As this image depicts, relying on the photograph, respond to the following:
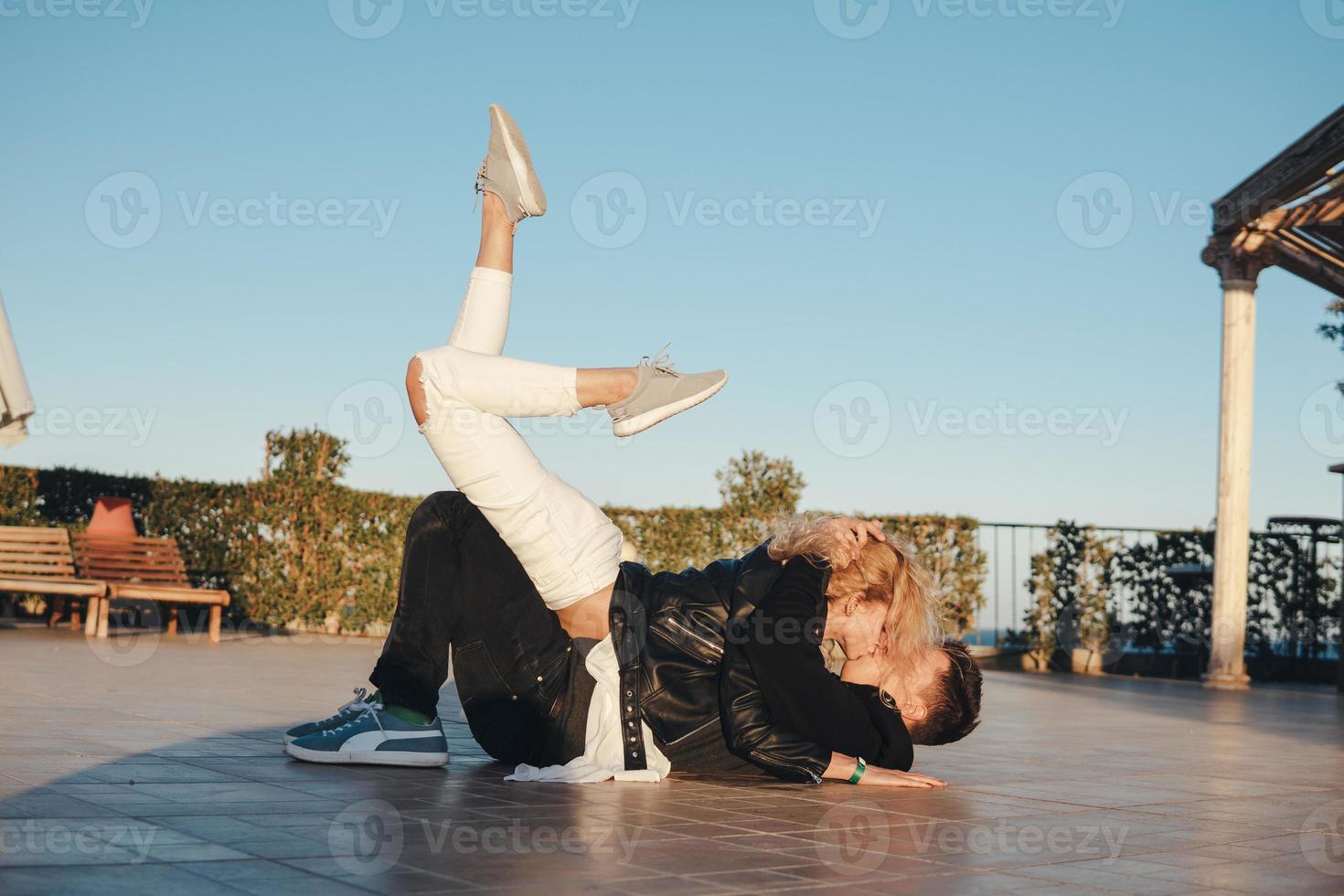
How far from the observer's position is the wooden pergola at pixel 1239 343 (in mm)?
12547

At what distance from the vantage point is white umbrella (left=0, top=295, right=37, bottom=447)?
907 cm

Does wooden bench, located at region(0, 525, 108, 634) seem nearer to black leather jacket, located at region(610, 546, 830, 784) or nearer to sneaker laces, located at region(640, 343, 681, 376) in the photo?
black leather jacket, located at region(610, 546, 830, 784)

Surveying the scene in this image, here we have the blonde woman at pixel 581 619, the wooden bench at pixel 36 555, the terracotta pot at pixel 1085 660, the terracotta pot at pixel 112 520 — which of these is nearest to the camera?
the blonde woman at pixel 581 619

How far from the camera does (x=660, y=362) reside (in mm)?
4074

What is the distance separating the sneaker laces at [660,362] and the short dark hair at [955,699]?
1.38m

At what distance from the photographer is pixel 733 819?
12.1ft

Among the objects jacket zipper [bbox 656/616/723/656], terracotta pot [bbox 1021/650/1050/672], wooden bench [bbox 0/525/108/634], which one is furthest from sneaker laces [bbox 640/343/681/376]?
terracotta pot [bbox 1021/650/1050/672]

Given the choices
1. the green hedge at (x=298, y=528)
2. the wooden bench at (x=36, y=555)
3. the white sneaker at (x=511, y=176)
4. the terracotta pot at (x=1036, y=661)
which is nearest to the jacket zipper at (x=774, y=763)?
the white sneaker at (x=511, y=176)

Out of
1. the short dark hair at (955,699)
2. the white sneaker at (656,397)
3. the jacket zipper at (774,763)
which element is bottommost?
the jacket zipper at (774,763)

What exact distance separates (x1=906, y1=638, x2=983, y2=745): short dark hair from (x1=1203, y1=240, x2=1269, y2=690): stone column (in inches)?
374

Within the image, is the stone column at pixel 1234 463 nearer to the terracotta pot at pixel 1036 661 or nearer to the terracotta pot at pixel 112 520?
the terracotta pot at pixel 1036 661

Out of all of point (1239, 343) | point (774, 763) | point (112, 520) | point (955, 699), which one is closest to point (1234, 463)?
point (1239, 343)

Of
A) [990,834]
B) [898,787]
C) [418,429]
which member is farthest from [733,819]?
[418,429]

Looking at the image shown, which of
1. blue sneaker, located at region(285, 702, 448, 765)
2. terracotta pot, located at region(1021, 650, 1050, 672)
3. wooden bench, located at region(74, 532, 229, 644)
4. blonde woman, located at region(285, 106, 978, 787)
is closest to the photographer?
blonde woman, located at region(285, 106, 978, 787)
